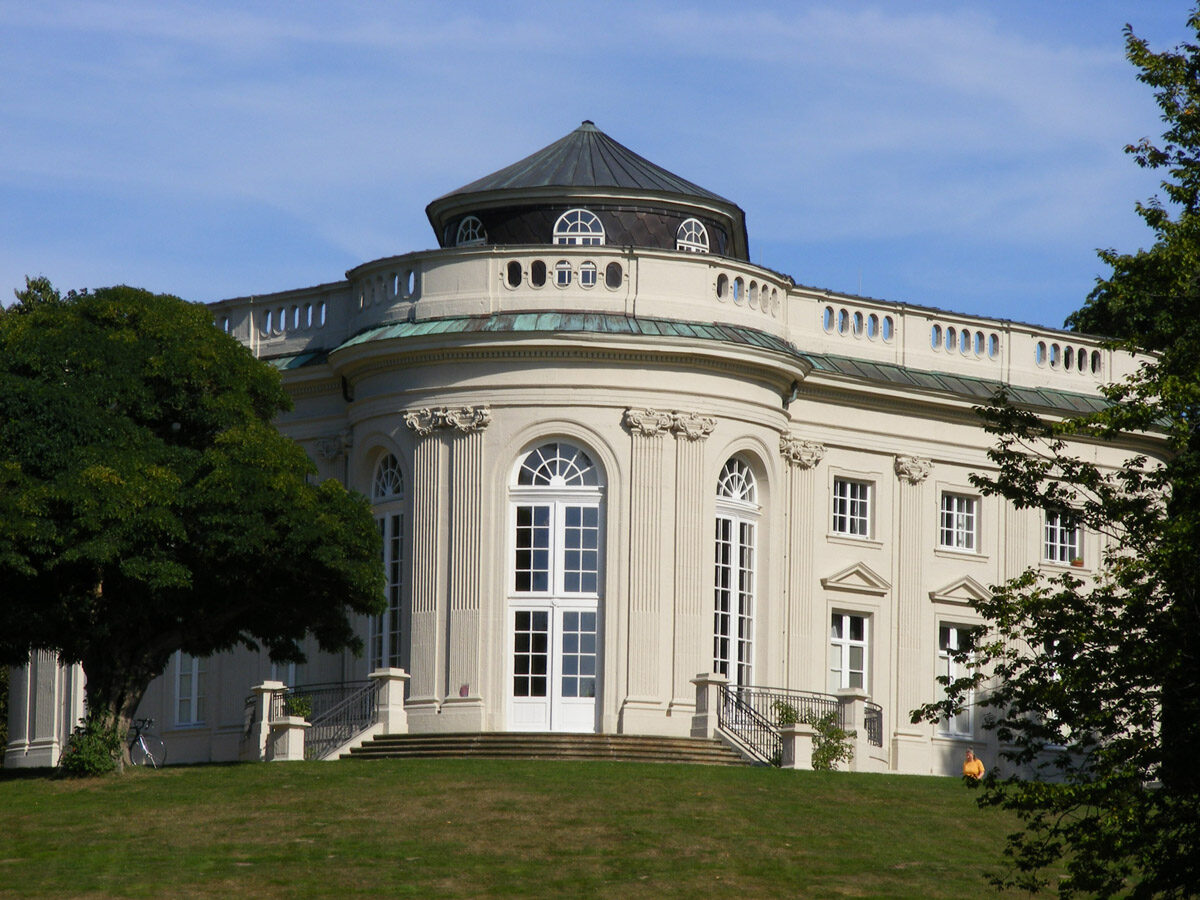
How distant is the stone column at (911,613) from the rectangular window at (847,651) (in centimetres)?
70

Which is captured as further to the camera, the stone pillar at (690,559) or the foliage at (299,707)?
the foliage at (299,707)

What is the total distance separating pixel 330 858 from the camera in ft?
83.6

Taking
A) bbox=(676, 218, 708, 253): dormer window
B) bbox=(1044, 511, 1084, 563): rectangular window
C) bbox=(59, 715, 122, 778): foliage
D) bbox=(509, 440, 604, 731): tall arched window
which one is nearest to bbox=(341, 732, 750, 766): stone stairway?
bbox=(509, 440, 604, 731): tall arched window

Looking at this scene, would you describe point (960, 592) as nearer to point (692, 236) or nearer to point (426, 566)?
point (692, 236)

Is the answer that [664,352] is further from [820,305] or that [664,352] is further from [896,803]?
[896,803]

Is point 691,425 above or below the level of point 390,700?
above

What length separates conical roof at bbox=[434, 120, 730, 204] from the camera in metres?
43.1

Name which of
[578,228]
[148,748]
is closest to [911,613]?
[578,228]

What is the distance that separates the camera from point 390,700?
38.5m

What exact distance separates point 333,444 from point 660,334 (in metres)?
7.24

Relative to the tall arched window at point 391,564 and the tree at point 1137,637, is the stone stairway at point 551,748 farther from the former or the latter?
the tree at point 1137,637

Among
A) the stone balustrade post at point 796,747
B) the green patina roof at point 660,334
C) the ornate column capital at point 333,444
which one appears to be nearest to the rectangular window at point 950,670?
the green patina roof at point 660,334

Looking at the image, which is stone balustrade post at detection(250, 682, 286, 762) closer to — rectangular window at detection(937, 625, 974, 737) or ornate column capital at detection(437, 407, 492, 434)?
ornate column capital at detection(437, 407, 492, 434)

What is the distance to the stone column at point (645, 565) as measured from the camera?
126ft
